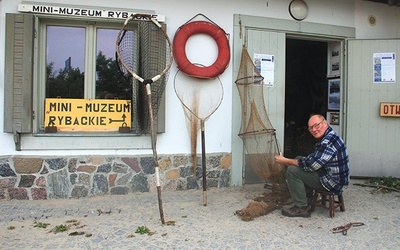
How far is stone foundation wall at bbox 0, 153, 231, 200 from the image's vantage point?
4684mm

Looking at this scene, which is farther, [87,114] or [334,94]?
[334,94]

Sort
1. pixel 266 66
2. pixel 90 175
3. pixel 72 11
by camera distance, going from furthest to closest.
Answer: pixel 266 66 < pixel 90 175 < pixel 72 11

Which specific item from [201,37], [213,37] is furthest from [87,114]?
[213,37]

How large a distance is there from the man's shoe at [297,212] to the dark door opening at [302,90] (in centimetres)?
373

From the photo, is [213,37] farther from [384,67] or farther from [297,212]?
[384,67]

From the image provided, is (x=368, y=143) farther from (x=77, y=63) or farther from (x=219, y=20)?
(x=77, y=63)

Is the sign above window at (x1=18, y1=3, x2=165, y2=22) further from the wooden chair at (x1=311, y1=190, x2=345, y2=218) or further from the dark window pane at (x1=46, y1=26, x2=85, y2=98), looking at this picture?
the wooden chair at (x1=311, y1=190, x2=345, y2=218)

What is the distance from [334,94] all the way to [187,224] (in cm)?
388

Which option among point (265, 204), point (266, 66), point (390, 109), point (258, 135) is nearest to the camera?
point (265, 204)

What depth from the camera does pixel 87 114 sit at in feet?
16.5

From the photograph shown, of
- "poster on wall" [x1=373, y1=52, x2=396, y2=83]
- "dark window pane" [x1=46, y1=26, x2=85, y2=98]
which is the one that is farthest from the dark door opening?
"dark window pane" [x1=46, y1=26, x2=85, y2=98]

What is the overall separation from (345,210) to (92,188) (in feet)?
11.0

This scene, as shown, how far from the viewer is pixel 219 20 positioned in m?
5.36

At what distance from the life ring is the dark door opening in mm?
3181
